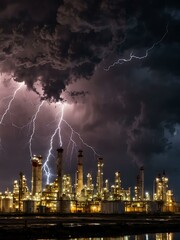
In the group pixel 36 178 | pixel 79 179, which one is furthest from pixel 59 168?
pixel 79 179

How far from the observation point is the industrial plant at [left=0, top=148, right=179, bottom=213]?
12238 cm

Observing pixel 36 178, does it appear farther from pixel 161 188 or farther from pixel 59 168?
pixel 161 188

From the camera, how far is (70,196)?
129 metres

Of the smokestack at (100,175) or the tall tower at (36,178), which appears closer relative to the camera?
the tall tower at (36,178)

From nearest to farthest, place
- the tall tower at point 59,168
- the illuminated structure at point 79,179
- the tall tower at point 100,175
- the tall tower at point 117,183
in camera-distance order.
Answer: the tall tower at point 59,168, the illuminated structure at point 79,179, the tall tower at point 100,175, the tall tower at point 117,183

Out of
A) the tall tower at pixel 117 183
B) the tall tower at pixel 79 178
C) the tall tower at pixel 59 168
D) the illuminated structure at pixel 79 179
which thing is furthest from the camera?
the tall tower at pixel 117 183

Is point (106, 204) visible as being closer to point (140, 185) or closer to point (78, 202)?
point (78, 202)

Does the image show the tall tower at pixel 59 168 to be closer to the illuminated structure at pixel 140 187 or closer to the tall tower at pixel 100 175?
the tall tower at pixel 100 175

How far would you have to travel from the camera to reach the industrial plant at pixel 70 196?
122 m

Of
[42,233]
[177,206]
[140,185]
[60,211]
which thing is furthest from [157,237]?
[177,206]

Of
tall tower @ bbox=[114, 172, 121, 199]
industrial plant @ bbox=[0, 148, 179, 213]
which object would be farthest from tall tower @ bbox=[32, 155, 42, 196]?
tall tower @ bbox=[114, 172, 121, 199]

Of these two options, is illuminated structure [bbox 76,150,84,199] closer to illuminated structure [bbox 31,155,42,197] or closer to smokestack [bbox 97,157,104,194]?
smokestack [bbox 97,157,104,194]

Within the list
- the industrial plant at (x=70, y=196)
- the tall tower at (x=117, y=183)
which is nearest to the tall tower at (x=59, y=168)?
the industrial plant at (x=70, y=196)

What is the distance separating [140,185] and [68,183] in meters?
25.5
